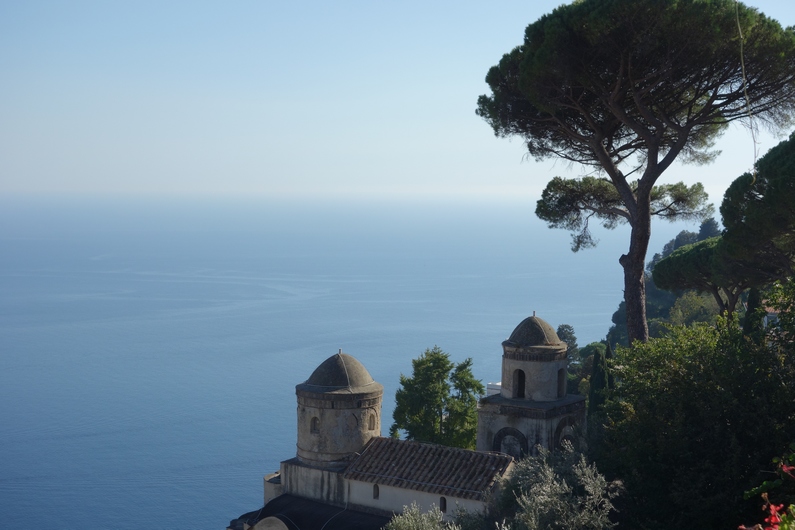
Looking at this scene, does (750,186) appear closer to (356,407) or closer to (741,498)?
(741,498)

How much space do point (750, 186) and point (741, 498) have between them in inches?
290

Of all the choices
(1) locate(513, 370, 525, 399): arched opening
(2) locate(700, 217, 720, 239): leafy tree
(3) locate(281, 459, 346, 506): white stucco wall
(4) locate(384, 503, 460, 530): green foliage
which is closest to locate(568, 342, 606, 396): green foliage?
(1) locate(513, 370, 525, 399): arched opening

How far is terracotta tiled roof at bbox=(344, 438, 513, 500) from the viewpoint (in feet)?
52.2

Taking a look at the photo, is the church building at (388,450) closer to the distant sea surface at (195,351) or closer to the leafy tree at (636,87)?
the leafy tree at (636,87)

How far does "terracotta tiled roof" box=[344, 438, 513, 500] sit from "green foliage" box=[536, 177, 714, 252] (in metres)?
5.83

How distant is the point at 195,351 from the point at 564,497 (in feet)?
224

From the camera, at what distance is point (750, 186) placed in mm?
17328

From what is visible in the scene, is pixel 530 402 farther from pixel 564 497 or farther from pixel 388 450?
pixel 564 497

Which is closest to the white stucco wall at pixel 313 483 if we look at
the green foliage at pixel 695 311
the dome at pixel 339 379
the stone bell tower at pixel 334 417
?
the stone bell tower at pixel 334 417

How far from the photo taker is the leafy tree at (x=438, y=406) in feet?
83.0

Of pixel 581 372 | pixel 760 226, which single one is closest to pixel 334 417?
pixel 760 226

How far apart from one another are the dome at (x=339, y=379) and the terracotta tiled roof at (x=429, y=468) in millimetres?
1163

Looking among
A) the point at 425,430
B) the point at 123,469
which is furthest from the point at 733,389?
the point at 123,469

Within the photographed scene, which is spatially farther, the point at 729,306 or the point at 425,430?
the point at 425,430
